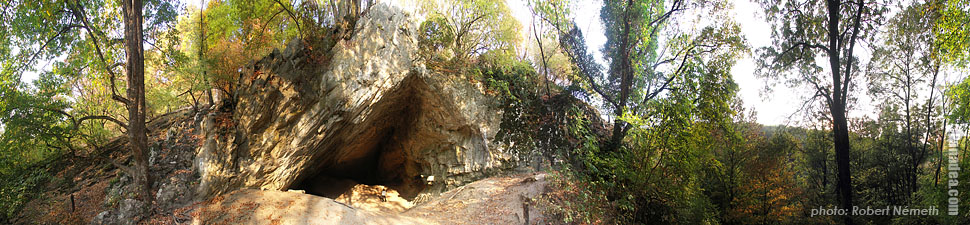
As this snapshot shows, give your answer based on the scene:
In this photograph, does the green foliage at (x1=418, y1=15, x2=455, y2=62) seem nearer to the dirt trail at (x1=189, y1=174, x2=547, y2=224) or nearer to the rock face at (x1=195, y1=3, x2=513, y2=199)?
the rock face at (x1=195, y1=3, x2=513, y2=199)

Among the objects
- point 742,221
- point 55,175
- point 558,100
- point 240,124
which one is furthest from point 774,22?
point 55,175

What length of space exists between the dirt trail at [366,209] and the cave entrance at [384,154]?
3.15 m

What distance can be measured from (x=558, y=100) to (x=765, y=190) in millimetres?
8899

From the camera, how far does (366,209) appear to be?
823 centimetres

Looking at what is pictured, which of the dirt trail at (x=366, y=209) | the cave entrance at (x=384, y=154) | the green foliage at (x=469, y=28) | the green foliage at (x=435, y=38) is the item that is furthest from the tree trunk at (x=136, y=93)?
the green foliage at (x=469, y=28)

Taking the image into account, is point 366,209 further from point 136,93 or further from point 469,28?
point 469,28

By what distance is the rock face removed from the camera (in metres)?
8.50

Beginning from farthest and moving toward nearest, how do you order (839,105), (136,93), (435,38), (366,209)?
(435,38) < (839,105) < (366,209) < (136,93)

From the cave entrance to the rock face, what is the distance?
0.06 metres

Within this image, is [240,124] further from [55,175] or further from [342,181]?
[342,181]

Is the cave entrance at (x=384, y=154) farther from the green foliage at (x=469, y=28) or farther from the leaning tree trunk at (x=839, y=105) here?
the leaning tree trunk at (x=839, y=105)

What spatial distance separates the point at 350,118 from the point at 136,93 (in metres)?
4.29

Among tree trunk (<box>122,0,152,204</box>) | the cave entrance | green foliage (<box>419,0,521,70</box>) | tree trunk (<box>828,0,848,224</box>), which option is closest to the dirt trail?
tree trunk (<box>122,0,152,204</box>)

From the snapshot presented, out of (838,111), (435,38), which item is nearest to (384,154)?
(435,38)
